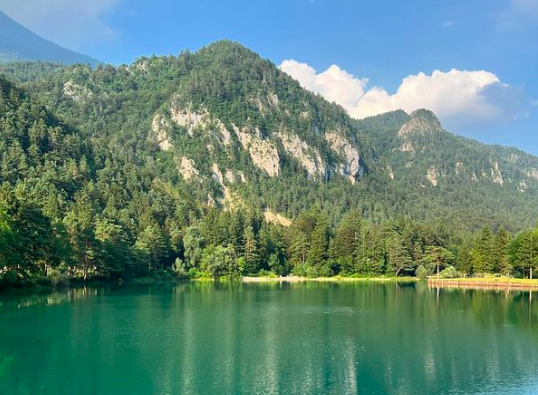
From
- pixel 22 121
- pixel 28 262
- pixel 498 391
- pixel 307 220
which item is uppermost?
pixel 22 121

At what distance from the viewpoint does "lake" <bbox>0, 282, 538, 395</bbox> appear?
1325 inches

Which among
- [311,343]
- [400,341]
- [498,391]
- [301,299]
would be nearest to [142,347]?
[311,343]

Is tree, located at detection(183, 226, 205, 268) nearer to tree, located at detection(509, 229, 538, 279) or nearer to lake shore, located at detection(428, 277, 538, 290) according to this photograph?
lake shore, located at detection(428, 277, 538, 290)

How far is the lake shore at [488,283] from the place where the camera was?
103m

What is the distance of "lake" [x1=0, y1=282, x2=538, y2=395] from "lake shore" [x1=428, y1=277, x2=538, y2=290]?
28663 mm

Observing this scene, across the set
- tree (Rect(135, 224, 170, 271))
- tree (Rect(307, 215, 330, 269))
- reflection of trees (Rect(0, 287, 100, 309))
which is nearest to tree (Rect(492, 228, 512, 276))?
tree (Rect(307, 215, 330, 269))

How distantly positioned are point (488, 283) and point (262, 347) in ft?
252

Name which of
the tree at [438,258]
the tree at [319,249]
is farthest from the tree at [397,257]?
the tree at [319,249]

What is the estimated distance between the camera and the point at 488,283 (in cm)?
10875

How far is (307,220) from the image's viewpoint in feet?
506

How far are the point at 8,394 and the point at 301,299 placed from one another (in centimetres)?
5557

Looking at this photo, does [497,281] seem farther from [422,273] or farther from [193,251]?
[193,251]

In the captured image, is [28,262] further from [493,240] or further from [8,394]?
[493,240]

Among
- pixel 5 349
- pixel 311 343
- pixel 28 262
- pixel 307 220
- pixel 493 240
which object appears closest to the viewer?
pixel 5 349
